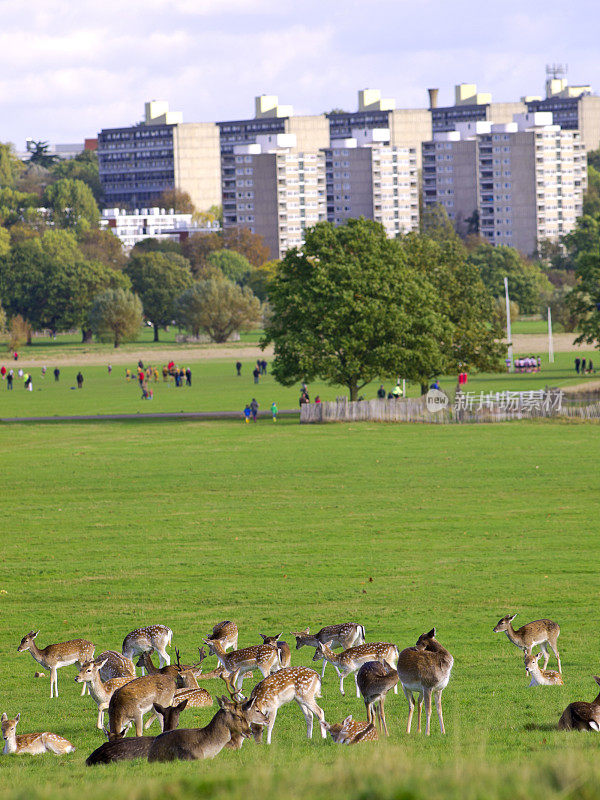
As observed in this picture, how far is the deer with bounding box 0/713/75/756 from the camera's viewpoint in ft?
42.9

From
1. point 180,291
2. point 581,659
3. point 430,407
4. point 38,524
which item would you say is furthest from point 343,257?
point 180,291

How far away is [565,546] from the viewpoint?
28984mm

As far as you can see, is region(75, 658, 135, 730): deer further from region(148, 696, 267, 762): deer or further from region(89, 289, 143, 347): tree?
region(89, 289, 143, 347): tree

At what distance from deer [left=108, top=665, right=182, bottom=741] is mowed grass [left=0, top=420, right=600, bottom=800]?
0.61 metres

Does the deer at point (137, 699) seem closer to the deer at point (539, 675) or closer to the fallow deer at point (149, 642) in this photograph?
the fallow deer at point (149, 642)

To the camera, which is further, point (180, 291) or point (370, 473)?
point (180, 291)

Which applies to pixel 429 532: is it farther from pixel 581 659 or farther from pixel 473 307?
pixel 473 307

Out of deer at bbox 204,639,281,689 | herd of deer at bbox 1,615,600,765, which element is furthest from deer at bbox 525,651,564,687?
deer at bbox 204,639,281,689

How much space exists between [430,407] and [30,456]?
26.1 metres

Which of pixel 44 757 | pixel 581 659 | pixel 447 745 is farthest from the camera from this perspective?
pixel 581 659

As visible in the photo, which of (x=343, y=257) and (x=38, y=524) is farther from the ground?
(x=343, y=257)

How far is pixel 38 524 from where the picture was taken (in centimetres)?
3488

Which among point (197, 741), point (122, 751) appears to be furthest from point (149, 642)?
point (197, 741)

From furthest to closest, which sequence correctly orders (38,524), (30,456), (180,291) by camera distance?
(180,291) → (30,456) → (38,524)
